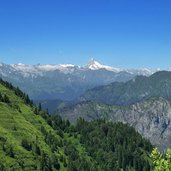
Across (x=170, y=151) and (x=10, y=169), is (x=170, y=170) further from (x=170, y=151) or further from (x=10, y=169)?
(x=10, y=169)

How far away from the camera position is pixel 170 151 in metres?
41.8

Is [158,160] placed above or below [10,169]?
above

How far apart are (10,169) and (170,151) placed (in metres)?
163

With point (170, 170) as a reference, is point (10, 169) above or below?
below

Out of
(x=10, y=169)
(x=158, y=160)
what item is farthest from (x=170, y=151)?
(x=10, y=169)

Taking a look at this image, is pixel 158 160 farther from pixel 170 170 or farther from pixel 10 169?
pixel 10 169

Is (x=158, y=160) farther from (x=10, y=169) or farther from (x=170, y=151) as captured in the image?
(x=10, y=169)

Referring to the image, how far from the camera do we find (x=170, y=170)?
133 feet

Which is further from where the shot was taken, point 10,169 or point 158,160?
point 10,169

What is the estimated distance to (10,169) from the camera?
196 metres

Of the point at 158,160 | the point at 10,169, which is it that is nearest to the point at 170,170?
the point at 158,160

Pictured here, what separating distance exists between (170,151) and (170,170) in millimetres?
2092

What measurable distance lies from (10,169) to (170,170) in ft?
538

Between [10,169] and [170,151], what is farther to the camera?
[10,169]
